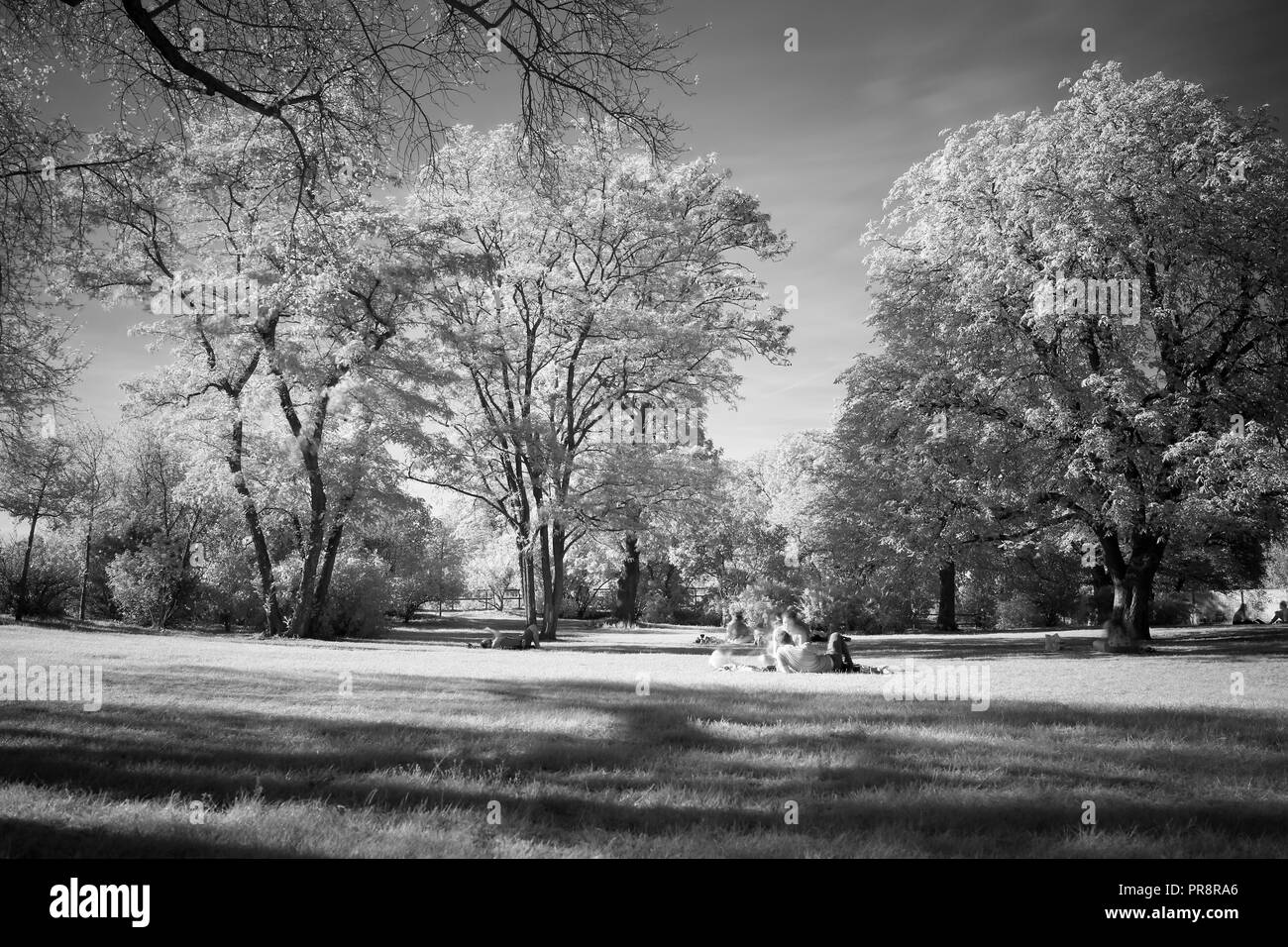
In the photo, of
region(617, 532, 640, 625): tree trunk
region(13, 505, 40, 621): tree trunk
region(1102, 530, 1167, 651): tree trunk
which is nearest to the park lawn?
region(1102, 530, 1167, 651): tree trunk

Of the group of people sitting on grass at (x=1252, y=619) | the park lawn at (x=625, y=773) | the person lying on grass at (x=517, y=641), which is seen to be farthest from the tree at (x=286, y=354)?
the group of people sitting on grass at (x=1252, y=619)

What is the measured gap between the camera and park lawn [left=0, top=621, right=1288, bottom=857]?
12.9 ft

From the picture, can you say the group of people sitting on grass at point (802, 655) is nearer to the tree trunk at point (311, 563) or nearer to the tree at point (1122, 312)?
the tree at point (1122, 312)

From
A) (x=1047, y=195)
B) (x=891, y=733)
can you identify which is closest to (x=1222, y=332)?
(x=1047, y=195)

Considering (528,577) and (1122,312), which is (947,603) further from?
(528,577)

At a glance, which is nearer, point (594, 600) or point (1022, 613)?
point (1022, 613)

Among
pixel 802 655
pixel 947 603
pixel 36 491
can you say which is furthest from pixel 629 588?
pixel 802 655

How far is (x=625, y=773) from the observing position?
210 inches

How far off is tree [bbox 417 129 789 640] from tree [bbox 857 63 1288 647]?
7.22m

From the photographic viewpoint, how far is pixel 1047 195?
18500mm

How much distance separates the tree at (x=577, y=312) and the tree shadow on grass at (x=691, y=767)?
650 inches

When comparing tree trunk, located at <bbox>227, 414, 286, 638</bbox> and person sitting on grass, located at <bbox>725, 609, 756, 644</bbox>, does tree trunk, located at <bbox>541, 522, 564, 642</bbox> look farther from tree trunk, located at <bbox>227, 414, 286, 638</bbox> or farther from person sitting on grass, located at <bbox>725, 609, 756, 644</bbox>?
tree trunk, located at <bbox>227, 414, 286, 638</bbox>

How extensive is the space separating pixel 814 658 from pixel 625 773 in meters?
9.57

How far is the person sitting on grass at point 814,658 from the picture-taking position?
46.1ft
